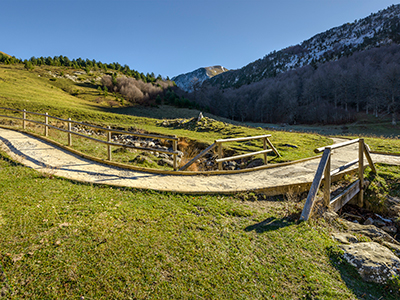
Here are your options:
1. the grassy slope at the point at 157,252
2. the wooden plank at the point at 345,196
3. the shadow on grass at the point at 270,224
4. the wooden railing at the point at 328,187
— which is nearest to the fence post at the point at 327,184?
Result: the wooden railing at the point at 328,187

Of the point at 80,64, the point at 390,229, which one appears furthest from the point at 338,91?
the point at 80,64

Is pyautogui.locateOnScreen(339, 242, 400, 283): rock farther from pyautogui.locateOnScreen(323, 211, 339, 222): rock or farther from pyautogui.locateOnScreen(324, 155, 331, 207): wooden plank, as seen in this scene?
pyautogui.locateOnScreen(324, 155, 331, 207): wooden plank

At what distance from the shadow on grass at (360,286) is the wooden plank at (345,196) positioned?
237cm

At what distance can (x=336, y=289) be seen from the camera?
296cm

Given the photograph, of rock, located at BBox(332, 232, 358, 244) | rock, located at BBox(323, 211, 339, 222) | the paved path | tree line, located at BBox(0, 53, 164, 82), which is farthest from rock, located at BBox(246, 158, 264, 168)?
tree line, located at BBox(0, 53, 164, 82)

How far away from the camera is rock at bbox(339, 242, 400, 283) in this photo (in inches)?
129

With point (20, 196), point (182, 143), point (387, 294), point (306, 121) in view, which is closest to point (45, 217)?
point (20, 196)

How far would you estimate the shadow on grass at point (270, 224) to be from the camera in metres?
4.19

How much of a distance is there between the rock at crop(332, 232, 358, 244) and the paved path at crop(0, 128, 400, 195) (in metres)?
1.88

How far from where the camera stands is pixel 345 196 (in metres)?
6.33

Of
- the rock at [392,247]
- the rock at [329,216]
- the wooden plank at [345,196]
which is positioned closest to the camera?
the rock at [392,247]

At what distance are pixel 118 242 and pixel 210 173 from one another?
4.28 metres

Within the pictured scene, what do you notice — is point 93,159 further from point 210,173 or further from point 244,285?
point 244,285

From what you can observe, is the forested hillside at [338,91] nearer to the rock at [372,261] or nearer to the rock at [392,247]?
the rock at [392,247]
